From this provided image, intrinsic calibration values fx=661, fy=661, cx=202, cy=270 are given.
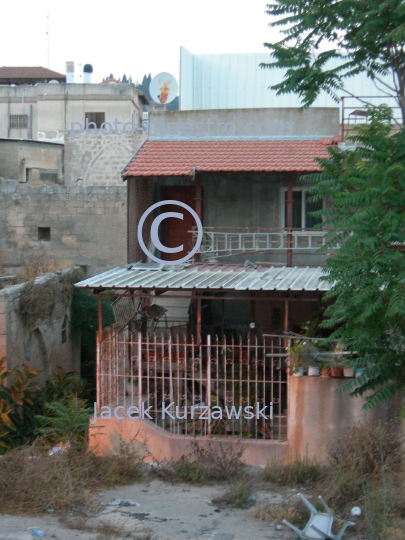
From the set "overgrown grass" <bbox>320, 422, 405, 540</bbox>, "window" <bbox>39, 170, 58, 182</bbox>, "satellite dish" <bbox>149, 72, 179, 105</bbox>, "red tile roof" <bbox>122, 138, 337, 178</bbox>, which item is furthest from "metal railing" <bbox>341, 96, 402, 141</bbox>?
"window" <bbox>39, 170, 58, 182</bbox>

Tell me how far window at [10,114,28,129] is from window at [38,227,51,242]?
16.8 metres

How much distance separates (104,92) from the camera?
32.2m

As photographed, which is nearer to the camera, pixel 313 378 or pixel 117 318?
pixel 313 378

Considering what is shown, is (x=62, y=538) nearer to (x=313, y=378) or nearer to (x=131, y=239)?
(x=313, y=378)

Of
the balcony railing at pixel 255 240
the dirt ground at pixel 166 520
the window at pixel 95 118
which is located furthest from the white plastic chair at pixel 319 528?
the window at pixel 95 118

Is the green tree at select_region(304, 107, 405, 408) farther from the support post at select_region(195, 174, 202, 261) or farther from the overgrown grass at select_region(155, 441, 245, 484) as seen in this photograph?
the support post at select_region(195, 174, 202, 261)

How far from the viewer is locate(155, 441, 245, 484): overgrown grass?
897 cm

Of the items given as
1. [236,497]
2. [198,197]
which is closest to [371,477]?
[236,497]

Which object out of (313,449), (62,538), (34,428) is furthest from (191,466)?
(34,428)

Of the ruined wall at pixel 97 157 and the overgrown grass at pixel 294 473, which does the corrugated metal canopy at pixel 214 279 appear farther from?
the ruined wall at pixel 97 157

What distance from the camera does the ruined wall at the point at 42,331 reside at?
1165 cm

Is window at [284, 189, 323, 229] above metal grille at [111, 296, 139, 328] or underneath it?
above

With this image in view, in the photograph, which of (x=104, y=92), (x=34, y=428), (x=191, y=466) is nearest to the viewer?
(x=191, y=466)

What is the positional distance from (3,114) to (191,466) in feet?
100
